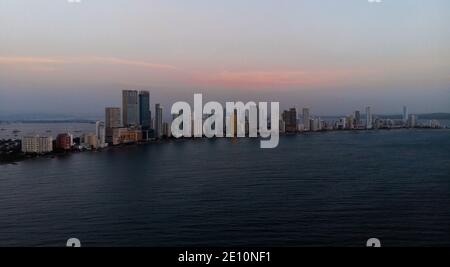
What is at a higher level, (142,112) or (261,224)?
(142,112)

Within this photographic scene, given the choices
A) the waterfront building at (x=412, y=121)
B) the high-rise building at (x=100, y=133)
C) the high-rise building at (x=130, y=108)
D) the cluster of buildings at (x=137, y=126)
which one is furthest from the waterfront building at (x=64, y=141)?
the waterfront building at (x=412, y=121)

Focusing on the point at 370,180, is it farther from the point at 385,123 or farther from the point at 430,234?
the point at 430,234

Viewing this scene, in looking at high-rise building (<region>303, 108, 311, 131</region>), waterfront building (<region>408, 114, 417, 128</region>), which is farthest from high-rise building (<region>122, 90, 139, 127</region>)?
waterfront building (<region>408, 114, 417, 128</region>)

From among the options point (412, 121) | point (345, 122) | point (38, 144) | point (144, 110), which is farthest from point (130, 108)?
point (412, 121)

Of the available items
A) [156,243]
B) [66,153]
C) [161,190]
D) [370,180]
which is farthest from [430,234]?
[66,153]
